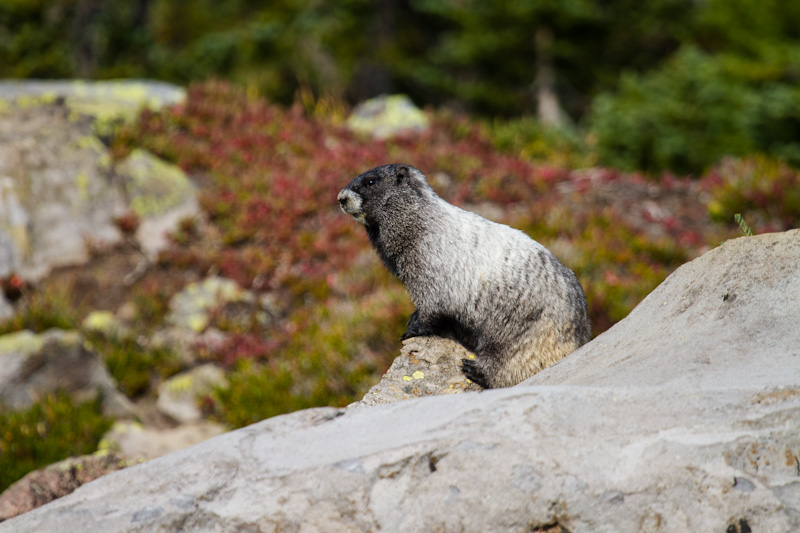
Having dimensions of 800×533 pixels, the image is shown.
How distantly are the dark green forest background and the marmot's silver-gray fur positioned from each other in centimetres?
1306

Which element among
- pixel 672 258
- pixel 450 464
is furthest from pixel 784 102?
pixel 450 464

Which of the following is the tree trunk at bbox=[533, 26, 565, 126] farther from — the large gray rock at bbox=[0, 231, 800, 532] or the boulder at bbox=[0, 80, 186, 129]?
the large gray rock at bbox=[0, 231, 800, 532]

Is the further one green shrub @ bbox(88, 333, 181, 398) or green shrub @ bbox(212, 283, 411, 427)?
green shrub @ bbox(88, 333, 181, 398)

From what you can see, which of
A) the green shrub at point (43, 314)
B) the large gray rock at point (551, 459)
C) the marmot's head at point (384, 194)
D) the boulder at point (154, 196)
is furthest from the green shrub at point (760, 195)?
the green shrub at point (43, 314)

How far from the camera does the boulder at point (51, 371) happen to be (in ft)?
30.0

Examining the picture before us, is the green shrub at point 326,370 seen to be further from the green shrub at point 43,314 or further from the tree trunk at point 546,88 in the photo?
the tree trunk at point 546,88

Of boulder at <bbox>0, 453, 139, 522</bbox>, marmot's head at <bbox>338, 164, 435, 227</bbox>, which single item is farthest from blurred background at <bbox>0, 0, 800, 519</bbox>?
marmot's head at <bbox>338, 164, 435, 227</bbox>

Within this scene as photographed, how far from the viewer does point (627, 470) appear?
3180mm

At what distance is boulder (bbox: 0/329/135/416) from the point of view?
360 inches

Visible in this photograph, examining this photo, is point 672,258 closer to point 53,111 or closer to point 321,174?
point 321,174

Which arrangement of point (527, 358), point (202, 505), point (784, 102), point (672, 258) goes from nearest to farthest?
point (202, 505) → point (527, 358) → point (672, 258) → point (784, 102)

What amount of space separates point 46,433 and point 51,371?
1.09 metres

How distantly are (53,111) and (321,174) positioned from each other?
518 cm

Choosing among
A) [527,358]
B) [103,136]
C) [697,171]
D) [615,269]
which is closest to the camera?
[527,358]
